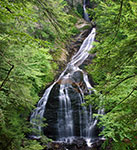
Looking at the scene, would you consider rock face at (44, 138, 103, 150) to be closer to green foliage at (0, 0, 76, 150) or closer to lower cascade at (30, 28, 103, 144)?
lower cascade at (30, 28, 103, 144)

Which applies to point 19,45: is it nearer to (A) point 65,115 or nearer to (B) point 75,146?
(A) point 65,115

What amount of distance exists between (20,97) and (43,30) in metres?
12.2

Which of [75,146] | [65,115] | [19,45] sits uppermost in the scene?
[19,45]

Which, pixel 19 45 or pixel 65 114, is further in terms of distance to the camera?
pixel 65 114

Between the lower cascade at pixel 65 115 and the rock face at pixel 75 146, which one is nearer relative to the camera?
the rock face at pixel 75 146

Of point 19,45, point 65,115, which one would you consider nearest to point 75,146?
point 65,115

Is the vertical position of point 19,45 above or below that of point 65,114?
above

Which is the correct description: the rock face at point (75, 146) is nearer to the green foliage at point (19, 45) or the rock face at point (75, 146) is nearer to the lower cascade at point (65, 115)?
the lower cascade at point (65, 115)

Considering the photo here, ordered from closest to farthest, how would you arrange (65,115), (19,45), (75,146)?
(19,45)
(75,146)
(65,115)

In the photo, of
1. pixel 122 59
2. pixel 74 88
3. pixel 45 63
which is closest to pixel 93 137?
pixel 74 88

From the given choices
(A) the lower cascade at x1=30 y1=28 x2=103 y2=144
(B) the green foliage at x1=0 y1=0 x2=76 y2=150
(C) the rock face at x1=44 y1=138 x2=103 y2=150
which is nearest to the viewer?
(B) the green foliage at x1=0 y1=0 x2=76 y2=150

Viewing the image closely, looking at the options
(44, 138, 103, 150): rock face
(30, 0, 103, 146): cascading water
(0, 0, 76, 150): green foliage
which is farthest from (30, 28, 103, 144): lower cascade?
(0, 0, 76, 150): green foliage

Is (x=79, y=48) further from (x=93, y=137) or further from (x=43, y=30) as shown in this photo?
(x=93, y=137)

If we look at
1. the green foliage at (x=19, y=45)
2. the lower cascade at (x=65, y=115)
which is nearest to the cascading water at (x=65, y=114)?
the lower cascade at (x=65, y=115)
